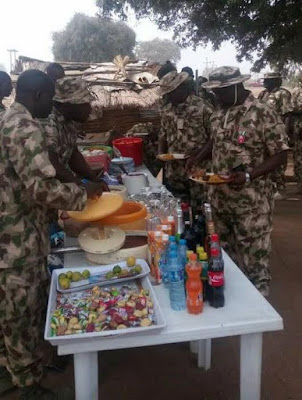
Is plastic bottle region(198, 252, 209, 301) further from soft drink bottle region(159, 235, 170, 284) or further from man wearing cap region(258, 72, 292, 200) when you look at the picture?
man wearing cap region(258, 72, 292, 200)

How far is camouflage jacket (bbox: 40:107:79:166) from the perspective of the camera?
3.34 meters

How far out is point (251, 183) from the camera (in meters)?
3.31

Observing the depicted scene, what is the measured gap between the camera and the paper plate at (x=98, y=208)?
246 cm

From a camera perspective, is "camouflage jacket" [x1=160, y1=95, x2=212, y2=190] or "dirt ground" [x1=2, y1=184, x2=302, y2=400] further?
"camouflage jacket" [x1=160, y1=95, x2=212, y2=190]

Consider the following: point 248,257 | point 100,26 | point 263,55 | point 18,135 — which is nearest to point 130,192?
point 248,257

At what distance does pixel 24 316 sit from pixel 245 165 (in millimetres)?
1949

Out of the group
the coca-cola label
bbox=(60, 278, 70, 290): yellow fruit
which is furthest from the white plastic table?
bbox=(60, 278, 70, 290): yellow fruit

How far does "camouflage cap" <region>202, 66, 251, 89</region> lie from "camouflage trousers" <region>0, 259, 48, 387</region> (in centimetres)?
180

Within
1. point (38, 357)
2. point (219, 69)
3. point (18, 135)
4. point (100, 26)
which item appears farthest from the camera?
point (100, 26)

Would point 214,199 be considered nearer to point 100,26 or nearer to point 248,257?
point 248,257

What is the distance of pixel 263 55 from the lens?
978 cm

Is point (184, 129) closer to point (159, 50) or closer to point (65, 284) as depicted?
point (65, 284)

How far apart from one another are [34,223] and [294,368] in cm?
211

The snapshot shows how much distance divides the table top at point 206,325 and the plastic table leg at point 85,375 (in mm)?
130
